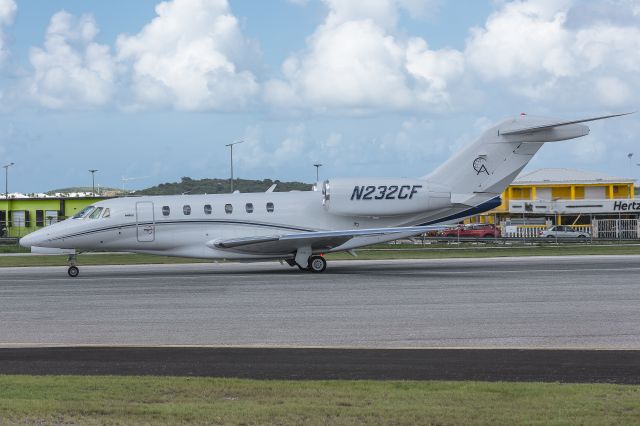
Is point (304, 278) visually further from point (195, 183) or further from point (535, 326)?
point (195, 183)

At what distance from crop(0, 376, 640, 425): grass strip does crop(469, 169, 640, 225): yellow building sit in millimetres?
76644

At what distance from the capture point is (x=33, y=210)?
85.9 meters

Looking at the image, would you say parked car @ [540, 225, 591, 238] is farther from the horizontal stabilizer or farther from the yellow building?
the horizontal stabilizer

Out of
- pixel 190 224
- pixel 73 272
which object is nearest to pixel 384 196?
pixel 190 224

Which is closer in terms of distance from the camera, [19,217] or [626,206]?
[19,217]

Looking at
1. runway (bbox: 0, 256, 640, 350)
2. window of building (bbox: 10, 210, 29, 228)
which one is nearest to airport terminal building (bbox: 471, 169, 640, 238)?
window of building (bbox: 10, 210, 29, 228)

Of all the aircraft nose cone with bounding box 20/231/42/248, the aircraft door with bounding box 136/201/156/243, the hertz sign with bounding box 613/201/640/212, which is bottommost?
the aircraft nose cone with bounding box 20/231/42/248

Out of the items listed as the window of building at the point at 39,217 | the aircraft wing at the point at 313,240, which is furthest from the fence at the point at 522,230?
the aircraft wing at the point at 313,240

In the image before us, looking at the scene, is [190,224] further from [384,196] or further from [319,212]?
[384,196]

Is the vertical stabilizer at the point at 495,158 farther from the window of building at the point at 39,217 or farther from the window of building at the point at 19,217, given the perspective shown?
the window of building at the point at 19,217

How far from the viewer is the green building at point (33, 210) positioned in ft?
277

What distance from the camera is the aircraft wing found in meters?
32.2

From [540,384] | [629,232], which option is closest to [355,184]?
[540,384]

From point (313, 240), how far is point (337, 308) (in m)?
11.5
